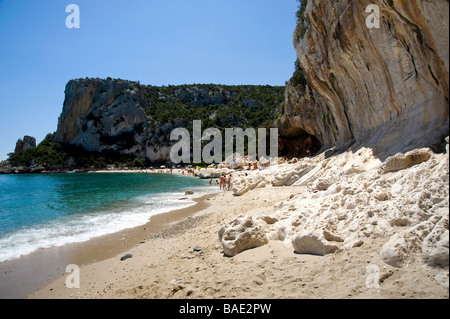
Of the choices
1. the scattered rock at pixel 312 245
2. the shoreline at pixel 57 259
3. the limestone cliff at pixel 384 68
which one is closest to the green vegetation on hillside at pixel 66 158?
the limestone cliff at pixel 384 68

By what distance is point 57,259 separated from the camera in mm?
5887

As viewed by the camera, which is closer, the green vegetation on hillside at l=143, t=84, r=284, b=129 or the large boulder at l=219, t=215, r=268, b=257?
the large boulder at l=219, t=215, r=268, b=257

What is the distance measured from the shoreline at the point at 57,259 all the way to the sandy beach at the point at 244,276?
31 centimetres

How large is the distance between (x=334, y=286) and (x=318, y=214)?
2045mm

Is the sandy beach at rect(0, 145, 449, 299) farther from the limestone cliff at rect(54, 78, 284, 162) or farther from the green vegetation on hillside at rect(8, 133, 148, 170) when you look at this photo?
the green vegetation on hillside at rect(8, 133, 148, 170)

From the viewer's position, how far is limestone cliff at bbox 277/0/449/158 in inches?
217

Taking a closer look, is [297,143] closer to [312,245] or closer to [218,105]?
[312,245]

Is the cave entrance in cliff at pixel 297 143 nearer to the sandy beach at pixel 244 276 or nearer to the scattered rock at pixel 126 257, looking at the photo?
the scattered rock at pixel 126 257

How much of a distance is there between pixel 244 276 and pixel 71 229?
736 cm

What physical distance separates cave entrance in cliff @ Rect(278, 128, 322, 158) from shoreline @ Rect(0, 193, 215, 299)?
25575 millimetres

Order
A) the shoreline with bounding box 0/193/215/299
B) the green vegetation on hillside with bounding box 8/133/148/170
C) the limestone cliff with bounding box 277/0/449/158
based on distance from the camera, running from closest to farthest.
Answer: the shoreline with bounding box 0/193/215/299
the limestone cliff with bounding box 277/0/449/158
the green vegetation on hillside with bounding box 8/133/148/170

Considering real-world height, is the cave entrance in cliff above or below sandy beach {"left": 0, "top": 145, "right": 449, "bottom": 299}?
above

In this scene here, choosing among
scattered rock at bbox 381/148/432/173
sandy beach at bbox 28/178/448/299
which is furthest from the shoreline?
scattered rock at bbox 381/148/432/173
